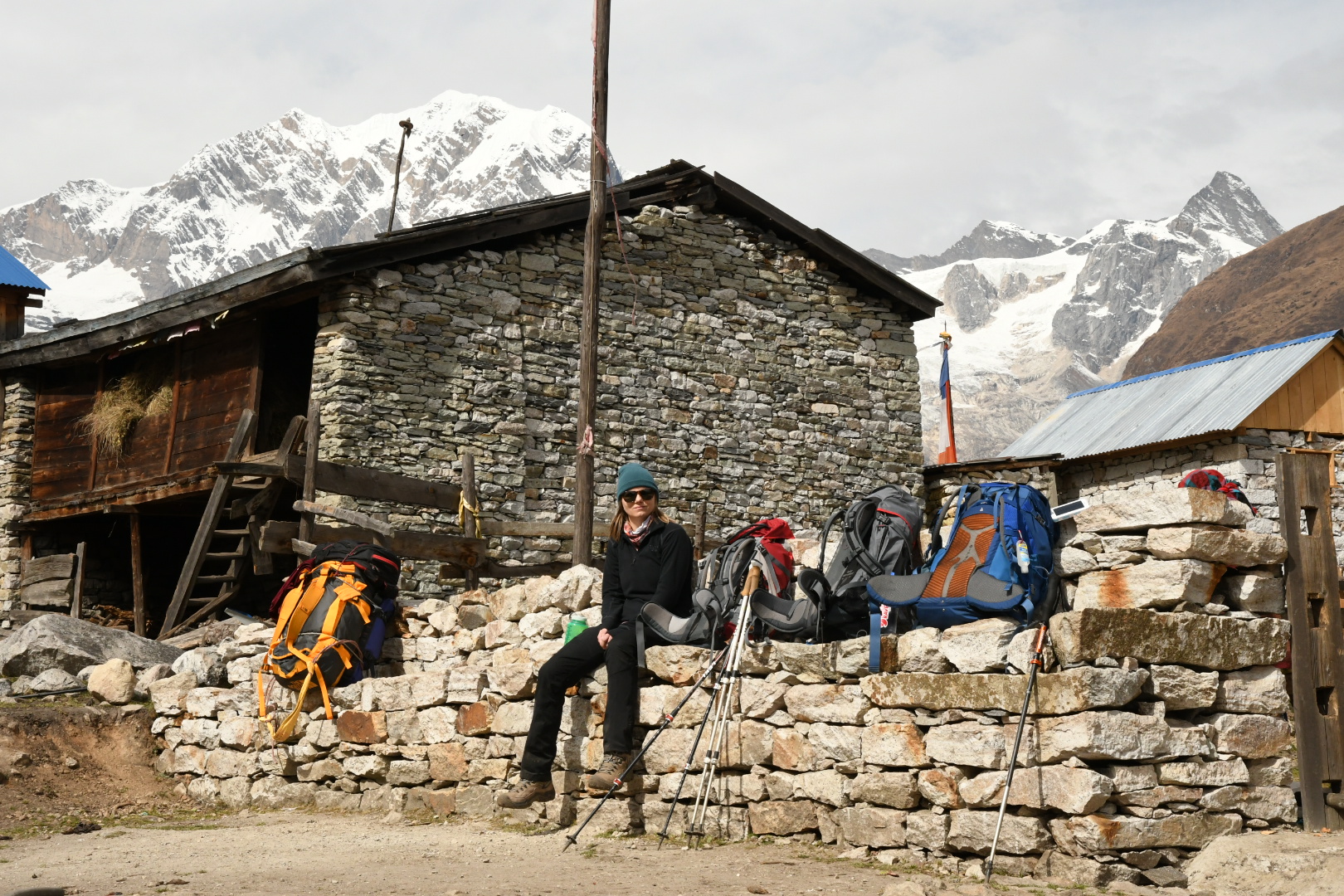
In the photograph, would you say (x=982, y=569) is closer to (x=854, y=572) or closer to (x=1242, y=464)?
(x=854, y=572)

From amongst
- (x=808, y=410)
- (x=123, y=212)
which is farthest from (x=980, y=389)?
(x=123, y=212)

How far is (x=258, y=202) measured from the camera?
174500 mm

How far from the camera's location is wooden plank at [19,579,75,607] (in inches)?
547

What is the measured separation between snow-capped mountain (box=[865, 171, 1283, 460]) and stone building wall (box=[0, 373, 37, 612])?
78.0m

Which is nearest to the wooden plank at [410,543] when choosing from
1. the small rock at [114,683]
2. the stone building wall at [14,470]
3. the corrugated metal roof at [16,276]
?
the small rock at [114,683]

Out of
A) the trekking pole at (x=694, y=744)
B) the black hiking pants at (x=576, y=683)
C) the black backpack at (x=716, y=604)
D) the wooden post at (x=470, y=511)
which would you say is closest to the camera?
the trekking pole at (x=694, y=744)

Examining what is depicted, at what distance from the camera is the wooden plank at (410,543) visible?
889cm

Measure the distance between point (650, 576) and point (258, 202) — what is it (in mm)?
182780

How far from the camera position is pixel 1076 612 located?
473 cm

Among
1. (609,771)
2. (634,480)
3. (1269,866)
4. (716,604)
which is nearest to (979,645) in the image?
(1269,866)

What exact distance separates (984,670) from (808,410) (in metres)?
9.39

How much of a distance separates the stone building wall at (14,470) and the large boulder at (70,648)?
17.5 feet

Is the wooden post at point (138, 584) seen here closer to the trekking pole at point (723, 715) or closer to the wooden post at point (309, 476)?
the wooden post at point (309, 476)

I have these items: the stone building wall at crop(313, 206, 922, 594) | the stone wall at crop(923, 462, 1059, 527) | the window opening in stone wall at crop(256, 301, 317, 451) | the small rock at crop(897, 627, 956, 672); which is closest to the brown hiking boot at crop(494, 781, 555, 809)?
the small rock at crop(897, 627, 956, 672)
